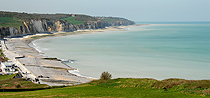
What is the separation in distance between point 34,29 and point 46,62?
90.9m

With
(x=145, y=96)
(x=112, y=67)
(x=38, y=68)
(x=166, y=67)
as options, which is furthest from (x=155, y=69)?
(x=145, y=96)

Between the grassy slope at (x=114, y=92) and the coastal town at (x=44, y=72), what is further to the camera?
the coastal town at (x=44, y=72)

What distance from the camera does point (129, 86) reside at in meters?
21.1

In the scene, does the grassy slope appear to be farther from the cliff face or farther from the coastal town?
the cliff face

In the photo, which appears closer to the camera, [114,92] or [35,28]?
[114,92]

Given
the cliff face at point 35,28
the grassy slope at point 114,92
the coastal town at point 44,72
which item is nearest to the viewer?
the grassy slope at point 114,92

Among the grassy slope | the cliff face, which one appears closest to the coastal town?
the grassy slope

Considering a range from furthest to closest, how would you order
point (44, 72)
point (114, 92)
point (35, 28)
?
point (35, 28)
point (44, 72)
point (114, 92)

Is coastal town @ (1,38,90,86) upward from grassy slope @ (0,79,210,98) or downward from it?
downward

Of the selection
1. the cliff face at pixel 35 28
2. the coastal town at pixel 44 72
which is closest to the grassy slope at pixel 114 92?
the coastal town at pixel 44 72

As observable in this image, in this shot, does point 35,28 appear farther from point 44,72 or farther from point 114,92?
point 114,92

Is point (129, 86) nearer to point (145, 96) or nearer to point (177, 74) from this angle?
point (145, 96)

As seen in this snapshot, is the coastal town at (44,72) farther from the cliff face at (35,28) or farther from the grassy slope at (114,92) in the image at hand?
the cliff face at (35,28)

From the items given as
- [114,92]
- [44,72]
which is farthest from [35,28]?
[114,92]
